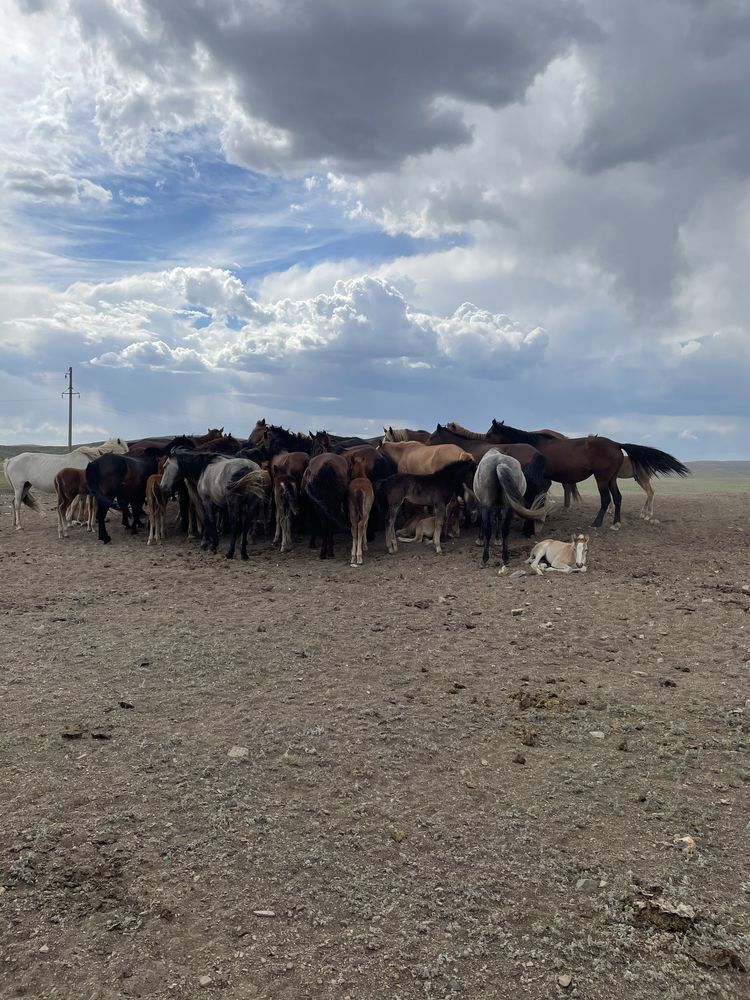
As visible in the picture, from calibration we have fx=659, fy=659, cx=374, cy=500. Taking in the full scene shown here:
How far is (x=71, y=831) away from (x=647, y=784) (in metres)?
3.59

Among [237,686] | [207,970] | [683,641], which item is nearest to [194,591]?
[237,686]

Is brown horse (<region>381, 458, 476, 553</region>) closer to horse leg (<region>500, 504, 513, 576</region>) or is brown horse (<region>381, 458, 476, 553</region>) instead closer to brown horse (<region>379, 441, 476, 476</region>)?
brown horse (<region>379, 441, 476, 476</region>)

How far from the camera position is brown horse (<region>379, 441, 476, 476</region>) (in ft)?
41.9

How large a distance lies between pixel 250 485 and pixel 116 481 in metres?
3.68

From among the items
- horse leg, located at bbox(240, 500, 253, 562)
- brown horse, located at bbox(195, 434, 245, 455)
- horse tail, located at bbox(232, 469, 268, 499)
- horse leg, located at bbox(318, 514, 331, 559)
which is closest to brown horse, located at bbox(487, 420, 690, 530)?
horse leg, located at bbox(318, 514, 331, 559)

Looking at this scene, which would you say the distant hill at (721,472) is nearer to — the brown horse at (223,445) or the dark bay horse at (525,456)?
the dark bay horse at (525,456)

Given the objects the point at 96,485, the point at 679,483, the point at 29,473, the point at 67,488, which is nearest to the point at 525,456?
the point at 96,485

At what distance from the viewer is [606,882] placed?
3408 mm

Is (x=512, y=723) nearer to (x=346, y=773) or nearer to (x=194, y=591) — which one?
(x=346, y=773)

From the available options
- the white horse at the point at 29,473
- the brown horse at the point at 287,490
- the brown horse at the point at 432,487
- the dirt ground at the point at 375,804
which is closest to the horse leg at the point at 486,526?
the brown horse at the point at 432,487

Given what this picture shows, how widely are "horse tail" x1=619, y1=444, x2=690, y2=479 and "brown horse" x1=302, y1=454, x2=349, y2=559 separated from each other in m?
6.39

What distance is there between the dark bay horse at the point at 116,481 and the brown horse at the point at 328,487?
13.3 feet

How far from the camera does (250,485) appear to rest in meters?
12.0

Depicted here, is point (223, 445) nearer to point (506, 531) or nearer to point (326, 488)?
point (326, 488)
